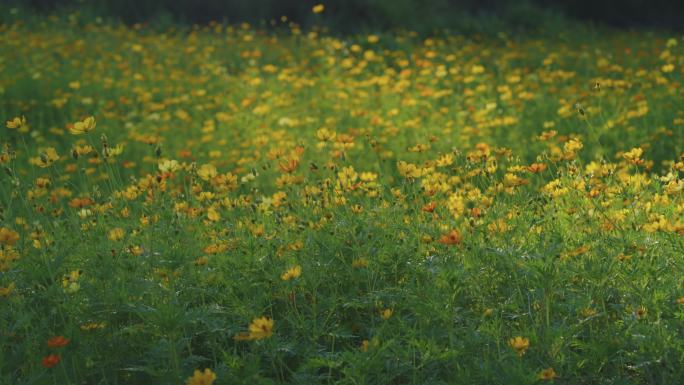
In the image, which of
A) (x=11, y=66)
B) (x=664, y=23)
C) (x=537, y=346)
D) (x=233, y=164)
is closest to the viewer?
(x=537, y=346)

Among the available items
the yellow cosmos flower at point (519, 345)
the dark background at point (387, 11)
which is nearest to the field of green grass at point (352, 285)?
the yellow cosmos flower at point (519, 345)

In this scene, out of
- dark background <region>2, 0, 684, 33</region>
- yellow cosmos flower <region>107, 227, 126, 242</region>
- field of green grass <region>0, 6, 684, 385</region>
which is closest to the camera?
field of green grass <region>0, 6, 684, 385</region>

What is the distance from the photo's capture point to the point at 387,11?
39.1ft

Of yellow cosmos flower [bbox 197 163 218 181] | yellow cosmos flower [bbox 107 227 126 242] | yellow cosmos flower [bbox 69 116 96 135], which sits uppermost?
yellow cosmos flower [bbox 69 116 96 135]

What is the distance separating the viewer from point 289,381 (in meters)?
2.81

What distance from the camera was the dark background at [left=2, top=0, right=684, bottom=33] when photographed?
1190cm

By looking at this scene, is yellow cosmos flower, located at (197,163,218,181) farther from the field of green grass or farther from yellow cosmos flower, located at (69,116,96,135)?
yellow cosmos flower, located at (69,116,96,135)

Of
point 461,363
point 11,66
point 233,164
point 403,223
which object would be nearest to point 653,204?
point 403,223

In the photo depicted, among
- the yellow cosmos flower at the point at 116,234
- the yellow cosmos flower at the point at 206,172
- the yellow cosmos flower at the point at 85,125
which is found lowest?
the yellow cosmos flower at the point at 116,234

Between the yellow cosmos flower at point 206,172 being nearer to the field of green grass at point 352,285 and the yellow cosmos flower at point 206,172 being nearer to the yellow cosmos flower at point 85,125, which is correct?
the field of green grass at point 352,285

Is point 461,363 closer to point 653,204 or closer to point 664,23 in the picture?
point 653,204

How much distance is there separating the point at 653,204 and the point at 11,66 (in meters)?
6.59

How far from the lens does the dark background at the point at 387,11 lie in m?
11.9

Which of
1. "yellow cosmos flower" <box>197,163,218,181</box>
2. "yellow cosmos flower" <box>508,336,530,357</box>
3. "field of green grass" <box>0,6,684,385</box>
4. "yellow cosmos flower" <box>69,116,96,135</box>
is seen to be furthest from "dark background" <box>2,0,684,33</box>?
"yellow cosmos flower" <box>508,336,530,357</box>
